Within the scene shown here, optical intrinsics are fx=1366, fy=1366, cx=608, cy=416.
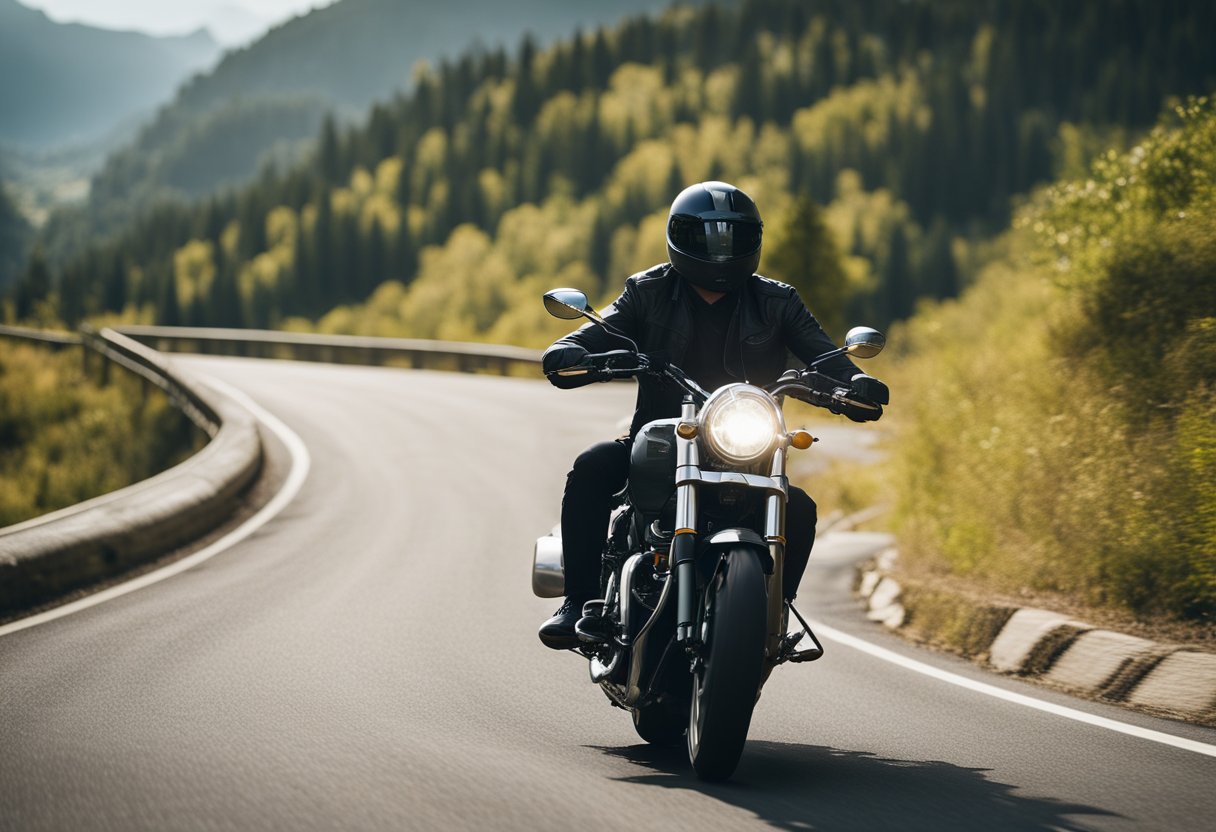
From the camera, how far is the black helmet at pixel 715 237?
5.50 m

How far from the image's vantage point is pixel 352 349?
4281 cm

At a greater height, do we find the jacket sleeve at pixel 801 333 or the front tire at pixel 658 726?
the jacket sleeve at pixel 801 333

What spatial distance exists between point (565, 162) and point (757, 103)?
70.7ft

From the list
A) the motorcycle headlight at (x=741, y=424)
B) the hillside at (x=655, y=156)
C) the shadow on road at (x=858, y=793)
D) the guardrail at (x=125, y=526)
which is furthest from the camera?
the hillside at (x=655, y=156)

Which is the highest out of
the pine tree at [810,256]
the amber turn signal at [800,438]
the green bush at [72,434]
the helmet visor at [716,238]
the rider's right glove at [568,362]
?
the pine tree at [810,256]

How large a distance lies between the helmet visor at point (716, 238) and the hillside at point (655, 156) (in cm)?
9913

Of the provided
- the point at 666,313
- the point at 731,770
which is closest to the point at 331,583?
the point at 666,313

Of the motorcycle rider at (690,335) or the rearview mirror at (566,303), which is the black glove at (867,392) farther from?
the rearview mirror at (566,303)

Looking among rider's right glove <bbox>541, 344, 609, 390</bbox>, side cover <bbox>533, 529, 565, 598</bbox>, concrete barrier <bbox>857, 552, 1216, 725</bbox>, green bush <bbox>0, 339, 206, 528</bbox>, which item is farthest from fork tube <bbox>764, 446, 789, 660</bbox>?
green bush <bbox>0, 339, 206, 528</bbox>

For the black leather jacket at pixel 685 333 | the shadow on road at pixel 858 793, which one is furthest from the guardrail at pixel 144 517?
the shadow on road at pixel 858 793

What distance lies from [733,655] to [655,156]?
130293 millimetres

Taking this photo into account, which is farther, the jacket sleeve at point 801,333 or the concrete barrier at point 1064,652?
the concrete barrier at point 1064,652

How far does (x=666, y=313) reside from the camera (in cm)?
566

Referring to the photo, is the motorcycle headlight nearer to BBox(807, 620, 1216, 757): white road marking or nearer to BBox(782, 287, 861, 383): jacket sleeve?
BBox(782, 287, 861, 383): jacket sleeve
